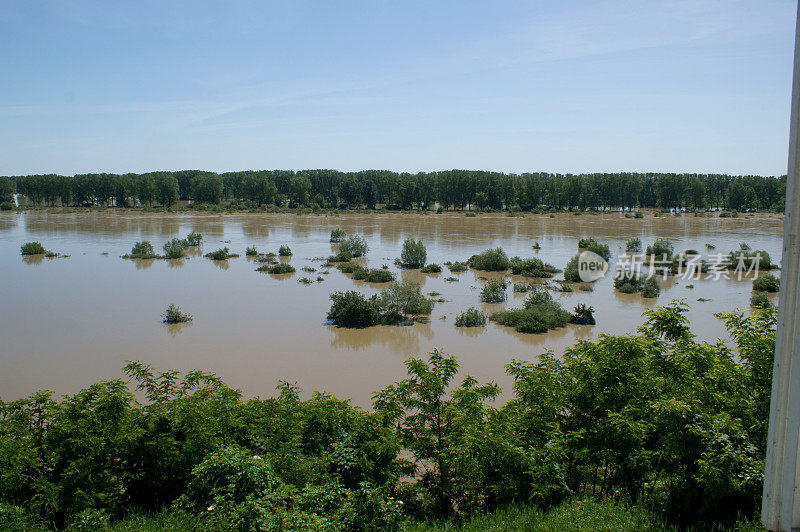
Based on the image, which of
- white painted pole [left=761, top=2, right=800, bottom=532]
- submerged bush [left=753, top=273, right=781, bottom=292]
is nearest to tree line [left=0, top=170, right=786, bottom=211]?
submerged bush [left=753, top=273, right=781, bottom=292]

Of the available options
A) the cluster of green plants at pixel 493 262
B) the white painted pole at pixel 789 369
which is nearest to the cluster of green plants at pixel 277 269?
the cluster of green plants at pixel 493 262

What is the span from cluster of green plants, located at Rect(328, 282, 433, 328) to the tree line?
66.0 metres

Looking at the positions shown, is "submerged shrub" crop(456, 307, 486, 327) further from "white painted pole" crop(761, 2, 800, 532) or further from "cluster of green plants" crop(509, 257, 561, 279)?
"white painted pole" crop(761, 2, 800, 532)

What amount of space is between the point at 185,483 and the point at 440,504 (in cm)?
363

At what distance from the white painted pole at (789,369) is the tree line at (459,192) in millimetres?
84821

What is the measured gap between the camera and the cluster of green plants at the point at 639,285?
27.5 metres

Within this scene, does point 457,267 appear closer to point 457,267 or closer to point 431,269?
point 457,267

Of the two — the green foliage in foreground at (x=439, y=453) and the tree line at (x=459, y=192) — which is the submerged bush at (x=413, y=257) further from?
the tree line at (x=459, y=192)

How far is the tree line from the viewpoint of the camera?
87500mm

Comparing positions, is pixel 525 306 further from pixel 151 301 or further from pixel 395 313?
pixel 151 301

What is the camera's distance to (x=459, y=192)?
8825 cm

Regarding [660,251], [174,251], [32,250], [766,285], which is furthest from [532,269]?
[32,250]

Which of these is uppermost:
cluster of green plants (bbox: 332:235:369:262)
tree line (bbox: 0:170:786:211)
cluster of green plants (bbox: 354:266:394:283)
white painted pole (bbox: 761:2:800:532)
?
tree line (bbox: 0:170:786:211)

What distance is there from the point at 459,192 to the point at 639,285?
6059 centimetres
